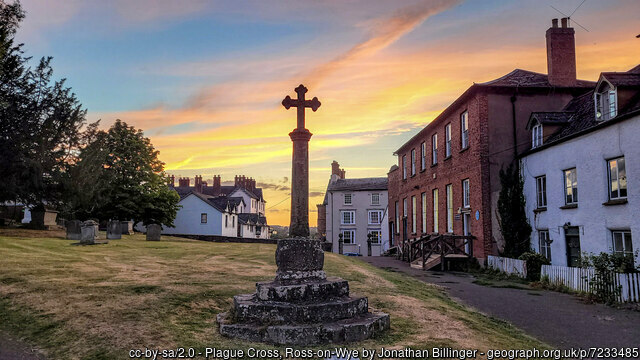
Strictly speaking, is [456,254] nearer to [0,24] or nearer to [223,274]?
[223,274]

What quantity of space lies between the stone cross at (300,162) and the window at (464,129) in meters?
16.3

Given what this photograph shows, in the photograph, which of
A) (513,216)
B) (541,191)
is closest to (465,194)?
(513,216)

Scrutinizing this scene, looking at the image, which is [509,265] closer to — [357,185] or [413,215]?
[413,215]

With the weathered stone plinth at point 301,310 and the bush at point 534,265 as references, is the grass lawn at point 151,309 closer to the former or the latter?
the weathered stone plinth at point 301,310

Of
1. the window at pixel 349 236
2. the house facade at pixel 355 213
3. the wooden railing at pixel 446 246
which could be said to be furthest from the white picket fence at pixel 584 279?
the window at pixel 349 236

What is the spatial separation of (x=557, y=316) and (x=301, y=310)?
279 inches

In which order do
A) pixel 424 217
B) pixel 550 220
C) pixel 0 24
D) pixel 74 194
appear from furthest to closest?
pixel 424 217 → pixel 74 194 → pixel 0 24 → pixel 550 220

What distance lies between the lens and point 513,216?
2062 centimetres

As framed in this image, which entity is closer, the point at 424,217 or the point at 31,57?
the point at 31,57

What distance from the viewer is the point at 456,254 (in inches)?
907

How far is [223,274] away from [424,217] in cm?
2146

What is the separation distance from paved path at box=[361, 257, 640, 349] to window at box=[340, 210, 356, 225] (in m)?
41.1

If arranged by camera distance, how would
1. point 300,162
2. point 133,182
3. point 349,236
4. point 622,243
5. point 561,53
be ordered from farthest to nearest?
point 349,236 → point 133,182 → point 561,53 → point 622,243 → point 300,162

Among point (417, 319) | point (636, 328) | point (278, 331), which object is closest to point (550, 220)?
point (636, 328)
